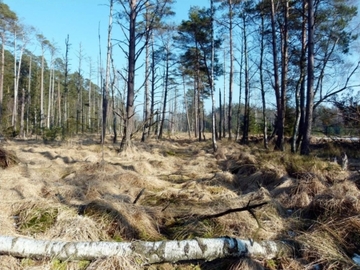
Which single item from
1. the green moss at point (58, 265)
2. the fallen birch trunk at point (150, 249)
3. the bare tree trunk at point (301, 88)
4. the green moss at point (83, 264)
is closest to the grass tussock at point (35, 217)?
the fallen birch trunk at point (150, 249)

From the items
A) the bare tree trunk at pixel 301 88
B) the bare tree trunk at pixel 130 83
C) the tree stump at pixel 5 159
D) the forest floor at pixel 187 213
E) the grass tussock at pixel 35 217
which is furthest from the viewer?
the bare tree trunk at pixel 301 88

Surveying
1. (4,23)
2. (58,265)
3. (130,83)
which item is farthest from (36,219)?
(4,23)

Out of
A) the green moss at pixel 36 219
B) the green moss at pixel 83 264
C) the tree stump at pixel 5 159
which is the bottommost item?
the green moss at pixel 83 264

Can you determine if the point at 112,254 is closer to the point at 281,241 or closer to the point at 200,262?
Result: the point at 200,262

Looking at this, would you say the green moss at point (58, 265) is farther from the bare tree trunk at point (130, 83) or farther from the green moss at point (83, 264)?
the bare tree trunk at point (130, 83)

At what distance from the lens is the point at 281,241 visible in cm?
313

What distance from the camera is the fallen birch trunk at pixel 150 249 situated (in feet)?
8.58

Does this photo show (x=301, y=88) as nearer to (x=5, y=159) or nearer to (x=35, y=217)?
(x=5, y=159)

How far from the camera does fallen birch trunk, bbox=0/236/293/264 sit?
8.58 feet

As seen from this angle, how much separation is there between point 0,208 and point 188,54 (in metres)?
19.4

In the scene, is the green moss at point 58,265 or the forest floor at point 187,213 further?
the forest floor at point 187,213

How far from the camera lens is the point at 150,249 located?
9.12 feet

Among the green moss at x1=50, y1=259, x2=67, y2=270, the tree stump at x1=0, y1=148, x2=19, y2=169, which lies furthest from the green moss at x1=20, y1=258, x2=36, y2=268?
the tree stump at x1=0, y1=148, x2=19, y2=169

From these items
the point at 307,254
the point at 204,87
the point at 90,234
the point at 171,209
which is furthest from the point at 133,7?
the point at 204,87
